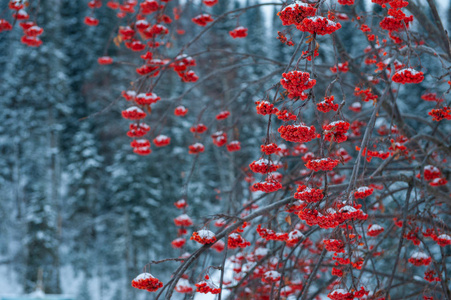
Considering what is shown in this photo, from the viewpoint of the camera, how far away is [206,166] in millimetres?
22469

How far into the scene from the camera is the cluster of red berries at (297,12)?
2.67m

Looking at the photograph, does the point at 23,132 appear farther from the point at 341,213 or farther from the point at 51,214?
the point at 341,213

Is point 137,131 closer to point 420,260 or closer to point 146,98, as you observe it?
point 146,98

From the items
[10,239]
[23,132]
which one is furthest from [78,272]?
[23,132]

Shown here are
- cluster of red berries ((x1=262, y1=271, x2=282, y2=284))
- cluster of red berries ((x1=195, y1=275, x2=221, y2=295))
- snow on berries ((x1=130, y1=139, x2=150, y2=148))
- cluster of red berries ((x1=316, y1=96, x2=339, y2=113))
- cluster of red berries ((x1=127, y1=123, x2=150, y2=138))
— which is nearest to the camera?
cluster of red berries ((x1=316, y1=96, x2=339, y2=113))

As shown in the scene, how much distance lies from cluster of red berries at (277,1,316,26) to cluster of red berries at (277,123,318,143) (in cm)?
60

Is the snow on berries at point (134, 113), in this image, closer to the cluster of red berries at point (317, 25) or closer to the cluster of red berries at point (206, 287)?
the cluster of red berries at point (206, 287)

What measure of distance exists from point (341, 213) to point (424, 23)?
11.0 ft

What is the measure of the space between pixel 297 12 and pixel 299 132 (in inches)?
26.8

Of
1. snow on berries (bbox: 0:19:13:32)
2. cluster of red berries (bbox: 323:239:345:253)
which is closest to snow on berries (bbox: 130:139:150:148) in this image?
snow on berries (bbox: 0:19:13:32)

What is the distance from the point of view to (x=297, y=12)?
2.68 m

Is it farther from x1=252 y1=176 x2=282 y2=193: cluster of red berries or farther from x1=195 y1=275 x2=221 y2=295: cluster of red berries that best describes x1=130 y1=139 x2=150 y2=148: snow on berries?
x1=252 y1=176 x2=282 y2=193: cluster of red berries

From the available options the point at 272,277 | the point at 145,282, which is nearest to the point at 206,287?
the point at 145,282

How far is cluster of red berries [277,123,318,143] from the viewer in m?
2.71
